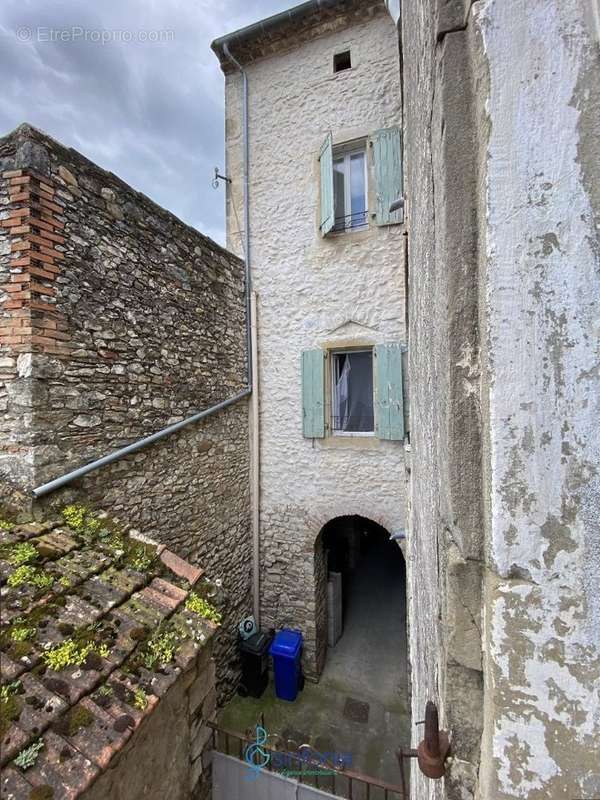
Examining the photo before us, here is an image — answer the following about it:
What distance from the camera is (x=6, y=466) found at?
2588mm

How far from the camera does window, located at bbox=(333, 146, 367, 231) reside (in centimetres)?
508

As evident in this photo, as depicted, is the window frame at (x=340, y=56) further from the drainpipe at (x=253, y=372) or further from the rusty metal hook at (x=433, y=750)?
the rusty metal hook at (x=433, y=750)

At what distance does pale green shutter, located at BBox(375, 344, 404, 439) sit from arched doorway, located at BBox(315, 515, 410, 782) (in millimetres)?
1912

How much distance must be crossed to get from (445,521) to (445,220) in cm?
83

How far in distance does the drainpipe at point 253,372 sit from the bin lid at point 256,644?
45 centimetres

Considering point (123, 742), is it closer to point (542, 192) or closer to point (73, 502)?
point (73, 502)

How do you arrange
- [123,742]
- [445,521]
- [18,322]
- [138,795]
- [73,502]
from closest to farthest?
[445,521] < [123,742] < [138,795] < [18,322] < [73,502]

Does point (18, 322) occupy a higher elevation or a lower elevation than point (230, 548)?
higher

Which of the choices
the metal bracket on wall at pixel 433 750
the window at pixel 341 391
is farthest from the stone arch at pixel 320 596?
the metal bracket on wall at pixel 433 750

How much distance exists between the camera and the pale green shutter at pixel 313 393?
16.8 ft

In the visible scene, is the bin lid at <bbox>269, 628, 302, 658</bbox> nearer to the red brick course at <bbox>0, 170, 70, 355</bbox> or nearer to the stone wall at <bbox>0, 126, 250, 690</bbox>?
the stone wall at <bbox>0, 126, 250, 690</bbox>

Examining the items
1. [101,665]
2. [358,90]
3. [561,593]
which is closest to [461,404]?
[561,593]

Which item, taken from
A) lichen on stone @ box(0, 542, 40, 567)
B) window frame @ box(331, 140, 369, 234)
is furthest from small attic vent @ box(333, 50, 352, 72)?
lichen on stone @ box(0, 542, 40, 567)

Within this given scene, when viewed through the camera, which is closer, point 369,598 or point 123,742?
point 123,742
